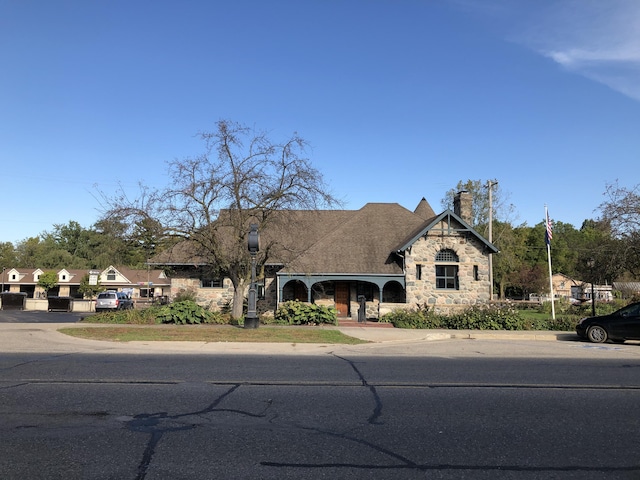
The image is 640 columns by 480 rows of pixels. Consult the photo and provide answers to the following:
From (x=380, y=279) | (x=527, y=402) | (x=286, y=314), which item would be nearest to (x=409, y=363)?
(x=527, y=402)

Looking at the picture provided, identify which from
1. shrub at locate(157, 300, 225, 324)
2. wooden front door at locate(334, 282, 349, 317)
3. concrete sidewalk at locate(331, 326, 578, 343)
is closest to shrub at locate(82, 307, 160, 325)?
shrub at locate(157, 300, 225, 324)

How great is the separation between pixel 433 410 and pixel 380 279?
767 inches

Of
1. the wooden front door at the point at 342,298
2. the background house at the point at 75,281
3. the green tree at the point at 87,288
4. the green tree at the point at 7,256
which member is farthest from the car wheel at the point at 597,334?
the green tree at the point at 7,256

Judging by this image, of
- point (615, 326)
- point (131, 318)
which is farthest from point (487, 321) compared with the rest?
point (131, 318)

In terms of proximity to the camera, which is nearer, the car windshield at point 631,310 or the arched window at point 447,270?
the car windshield at point 631,310

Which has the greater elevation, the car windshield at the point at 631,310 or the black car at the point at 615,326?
the car windshield at the point at 631,310

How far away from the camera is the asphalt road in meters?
4.57

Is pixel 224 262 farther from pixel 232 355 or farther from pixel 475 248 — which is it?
pixel 475 248

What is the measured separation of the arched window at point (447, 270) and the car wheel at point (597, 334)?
34.3 ft

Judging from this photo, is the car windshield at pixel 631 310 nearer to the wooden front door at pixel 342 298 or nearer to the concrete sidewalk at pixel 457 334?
the concrete sidewalk at pixel 457 334

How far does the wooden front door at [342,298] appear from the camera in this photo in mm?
28031

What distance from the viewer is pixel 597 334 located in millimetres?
16656

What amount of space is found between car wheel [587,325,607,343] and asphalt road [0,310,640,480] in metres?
5.63

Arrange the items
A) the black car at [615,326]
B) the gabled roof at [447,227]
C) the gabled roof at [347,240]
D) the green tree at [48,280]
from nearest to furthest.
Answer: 1. the black car at [615,326]
2. the gabled roof at [347,240]
3. the gabled roof at [447,227]
4. the green tree at [48,280]
